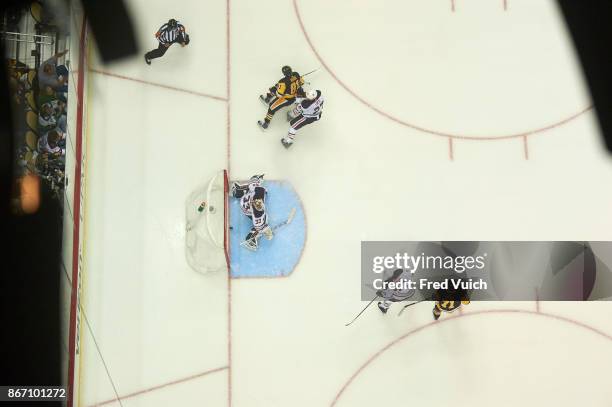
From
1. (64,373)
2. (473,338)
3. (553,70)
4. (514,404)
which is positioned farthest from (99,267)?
(553,70)

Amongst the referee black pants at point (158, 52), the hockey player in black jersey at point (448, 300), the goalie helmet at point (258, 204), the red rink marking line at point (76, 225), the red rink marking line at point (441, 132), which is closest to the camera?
the red rink marking line at point (76, 225)

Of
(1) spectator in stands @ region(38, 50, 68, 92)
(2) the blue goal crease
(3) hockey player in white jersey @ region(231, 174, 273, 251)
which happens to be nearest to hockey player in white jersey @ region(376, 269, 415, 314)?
(2) the blue goal crease

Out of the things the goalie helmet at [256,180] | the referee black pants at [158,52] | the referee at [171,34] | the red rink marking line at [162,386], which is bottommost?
the red rink marking line at [162,386]

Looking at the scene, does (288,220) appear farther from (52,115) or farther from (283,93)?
(52,115)

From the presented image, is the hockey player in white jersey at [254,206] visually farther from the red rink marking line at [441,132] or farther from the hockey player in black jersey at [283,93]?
the red rink marking line at [441,132]

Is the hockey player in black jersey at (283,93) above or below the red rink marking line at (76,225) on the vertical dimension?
above

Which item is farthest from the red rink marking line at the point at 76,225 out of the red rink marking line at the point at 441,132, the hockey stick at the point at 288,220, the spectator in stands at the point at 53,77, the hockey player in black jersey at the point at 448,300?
the hockey player in black jersey at the point at 448,300

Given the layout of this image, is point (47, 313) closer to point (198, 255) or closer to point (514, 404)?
point (198, 255)
